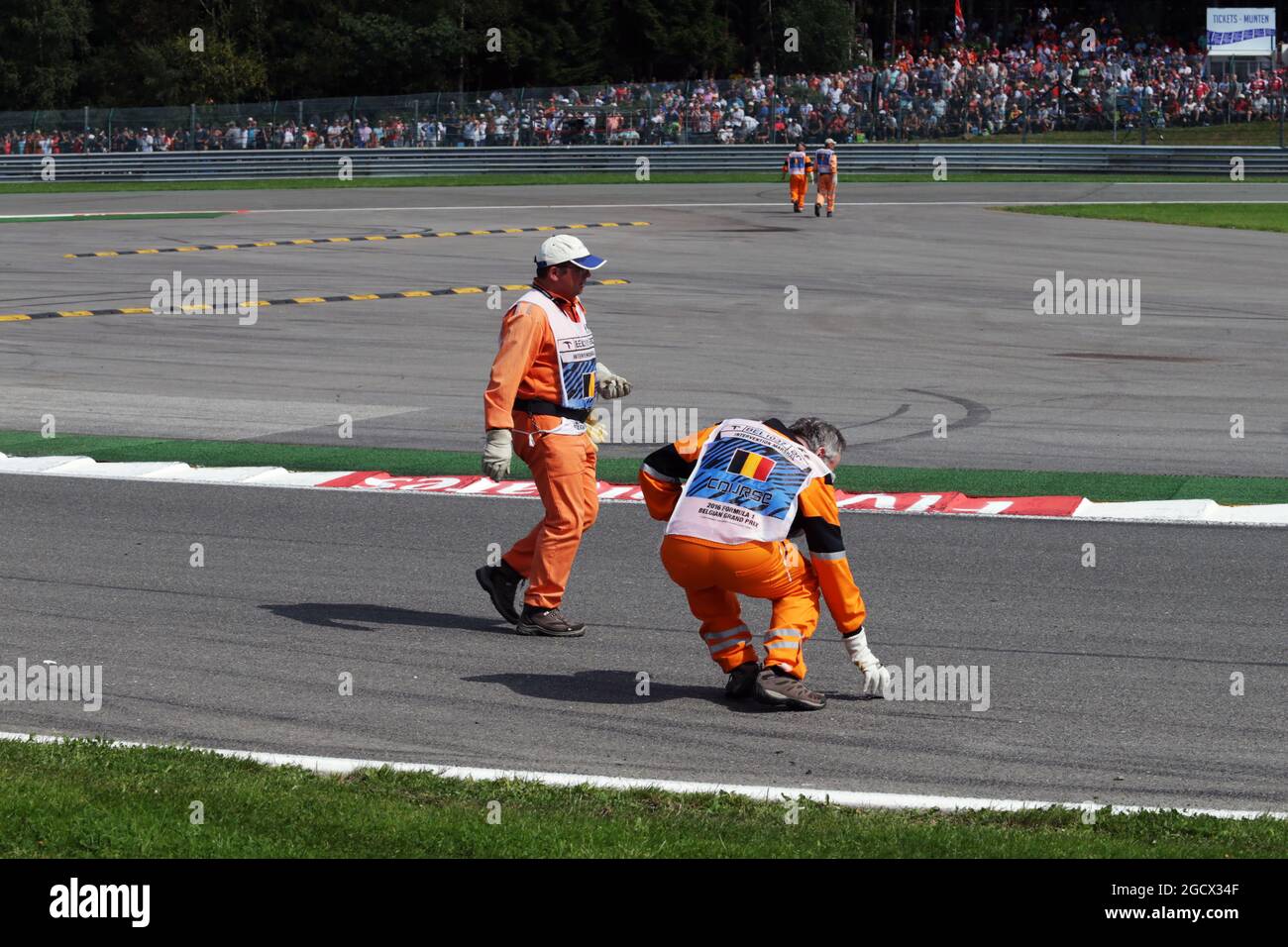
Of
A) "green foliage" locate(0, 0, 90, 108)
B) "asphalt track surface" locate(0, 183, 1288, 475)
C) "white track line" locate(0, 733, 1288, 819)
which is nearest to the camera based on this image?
"white track line" locate(0, 733, 1288, 819)

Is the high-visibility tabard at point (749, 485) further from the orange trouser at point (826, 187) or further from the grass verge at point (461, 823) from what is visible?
the orange trouser at point (826, 187)

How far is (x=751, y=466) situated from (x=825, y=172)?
2941cm

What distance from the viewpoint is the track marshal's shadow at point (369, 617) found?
29.0 ft

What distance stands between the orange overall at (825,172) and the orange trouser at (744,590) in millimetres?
28956

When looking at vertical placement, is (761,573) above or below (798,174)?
below

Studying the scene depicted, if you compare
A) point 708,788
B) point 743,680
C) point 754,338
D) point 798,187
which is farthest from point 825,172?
point 708,788

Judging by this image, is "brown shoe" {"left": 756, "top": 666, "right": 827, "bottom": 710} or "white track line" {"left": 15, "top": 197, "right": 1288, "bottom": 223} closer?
"brown shoe" {"left": 756, "top": 666, "right": 827, "bottom": 710}

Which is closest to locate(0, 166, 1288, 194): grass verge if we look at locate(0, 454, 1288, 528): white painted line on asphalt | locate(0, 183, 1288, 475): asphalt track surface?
locate(0, 183, 1288, 475): asphalt track surface

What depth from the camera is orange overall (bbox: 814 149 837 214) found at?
Answer: 35531 millimetres

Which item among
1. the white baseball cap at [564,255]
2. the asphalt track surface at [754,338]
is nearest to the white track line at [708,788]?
the white baseball cap at [564,255]

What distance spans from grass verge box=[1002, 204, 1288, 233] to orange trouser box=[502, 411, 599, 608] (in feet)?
85.4

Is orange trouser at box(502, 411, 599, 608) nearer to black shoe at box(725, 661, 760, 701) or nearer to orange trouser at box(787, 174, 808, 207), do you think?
black shoe at box(725, 661, 760, 701)

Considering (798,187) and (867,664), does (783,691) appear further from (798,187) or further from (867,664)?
(798,187)

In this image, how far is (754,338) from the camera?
2016 centimetres
